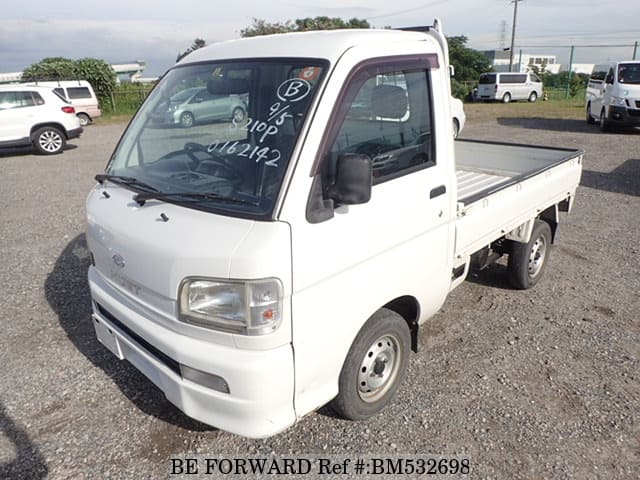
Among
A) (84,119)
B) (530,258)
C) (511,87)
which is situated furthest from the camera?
(511,87)

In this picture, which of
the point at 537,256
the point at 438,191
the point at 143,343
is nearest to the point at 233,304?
the point at 143,343

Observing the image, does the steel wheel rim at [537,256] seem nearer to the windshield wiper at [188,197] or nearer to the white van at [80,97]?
the windshield wiper at [188,197]

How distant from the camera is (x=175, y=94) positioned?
9.91 feet

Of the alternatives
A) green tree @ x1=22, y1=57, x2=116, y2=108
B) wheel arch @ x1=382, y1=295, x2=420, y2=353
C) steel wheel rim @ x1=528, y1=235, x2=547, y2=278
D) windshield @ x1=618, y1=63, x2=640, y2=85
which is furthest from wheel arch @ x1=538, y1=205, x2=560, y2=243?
green tree @ x1=22, y1=57, x2=116, y2=108

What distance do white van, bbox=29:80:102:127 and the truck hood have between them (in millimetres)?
19586

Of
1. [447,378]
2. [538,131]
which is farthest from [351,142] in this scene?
[538,131]

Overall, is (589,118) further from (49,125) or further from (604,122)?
(49,125)

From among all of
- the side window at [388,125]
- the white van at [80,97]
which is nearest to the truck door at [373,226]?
the side window at [388,125]

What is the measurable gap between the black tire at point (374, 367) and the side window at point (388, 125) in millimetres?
830

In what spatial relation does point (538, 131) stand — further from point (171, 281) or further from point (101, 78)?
point (101, 78)

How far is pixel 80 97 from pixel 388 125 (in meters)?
20.8

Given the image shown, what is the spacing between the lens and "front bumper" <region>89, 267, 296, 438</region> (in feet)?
6.75

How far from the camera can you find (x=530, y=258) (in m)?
4.37

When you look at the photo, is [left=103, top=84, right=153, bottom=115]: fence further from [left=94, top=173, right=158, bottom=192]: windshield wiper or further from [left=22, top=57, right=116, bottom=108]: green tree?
[left=94, top=173, right=158, bottom=192]: windshield wiper
